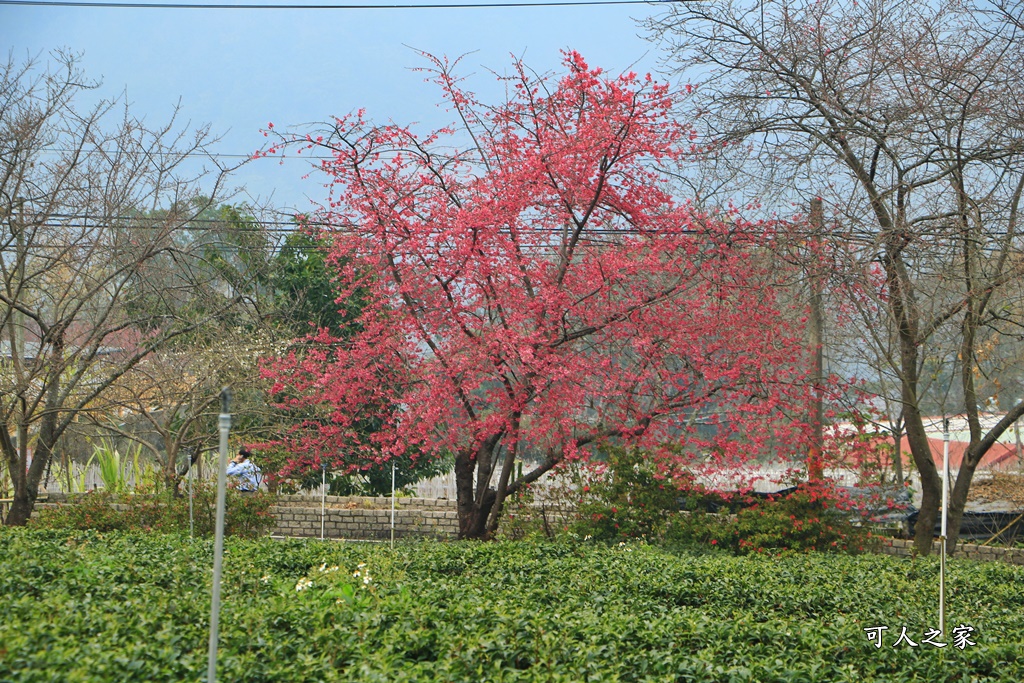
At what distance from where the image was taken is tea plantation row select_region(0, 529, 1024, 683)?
437 centimetres

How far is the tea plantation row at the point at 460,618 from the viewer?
4.37 m

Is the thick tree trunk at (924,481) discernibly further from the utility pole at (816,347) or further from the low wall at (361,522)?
the low wall at (361,522)

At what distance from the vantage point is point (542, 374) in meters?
10.7

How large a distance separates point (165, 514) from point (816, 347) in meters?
8.94

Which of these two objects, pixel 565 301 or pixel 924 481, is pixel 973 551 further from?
pixel 565 301

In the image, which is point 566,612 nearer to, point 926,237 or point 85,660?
point 85,660

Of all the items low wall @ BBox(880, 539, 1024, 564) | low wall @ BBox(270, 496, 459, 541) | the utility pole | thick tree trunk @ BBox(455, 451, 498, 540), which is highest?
the utility pole

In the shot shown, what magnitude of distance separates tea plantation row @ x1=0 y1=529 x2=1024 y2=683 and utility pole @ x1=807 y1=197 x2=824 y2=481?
3210 mm

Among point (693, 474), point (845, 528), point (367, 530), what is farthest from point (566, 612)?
point (367, 530)

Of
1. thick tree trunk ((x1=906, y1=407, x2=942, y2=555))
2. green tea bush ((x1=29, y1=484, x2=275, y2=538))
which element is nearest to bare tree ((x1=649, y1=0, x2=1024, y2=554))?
thick tree trunk ((x1=906, y1=407, x2=942, y2=555))

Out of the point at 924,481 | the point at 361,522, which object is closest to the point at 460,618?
the point at 924,481

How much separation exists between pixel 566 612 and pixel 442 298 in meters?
6.15

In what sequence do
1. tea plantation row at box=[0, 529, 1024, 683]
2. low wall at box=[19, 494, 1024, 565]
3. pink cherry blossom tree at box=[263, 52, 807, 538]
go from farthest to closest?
low wall at box=[19, 494, 1024, 565] → pink cherry blossom tree at box=[263, 52, 807, 538] → tea plantation row at box=[0, 529, 1024, 683]

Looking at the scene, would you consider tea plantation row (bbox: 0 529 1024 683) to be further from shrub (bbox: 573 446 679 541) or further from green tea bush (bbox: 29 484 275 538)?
green tea bush (bbox: 29 484 275 538)
